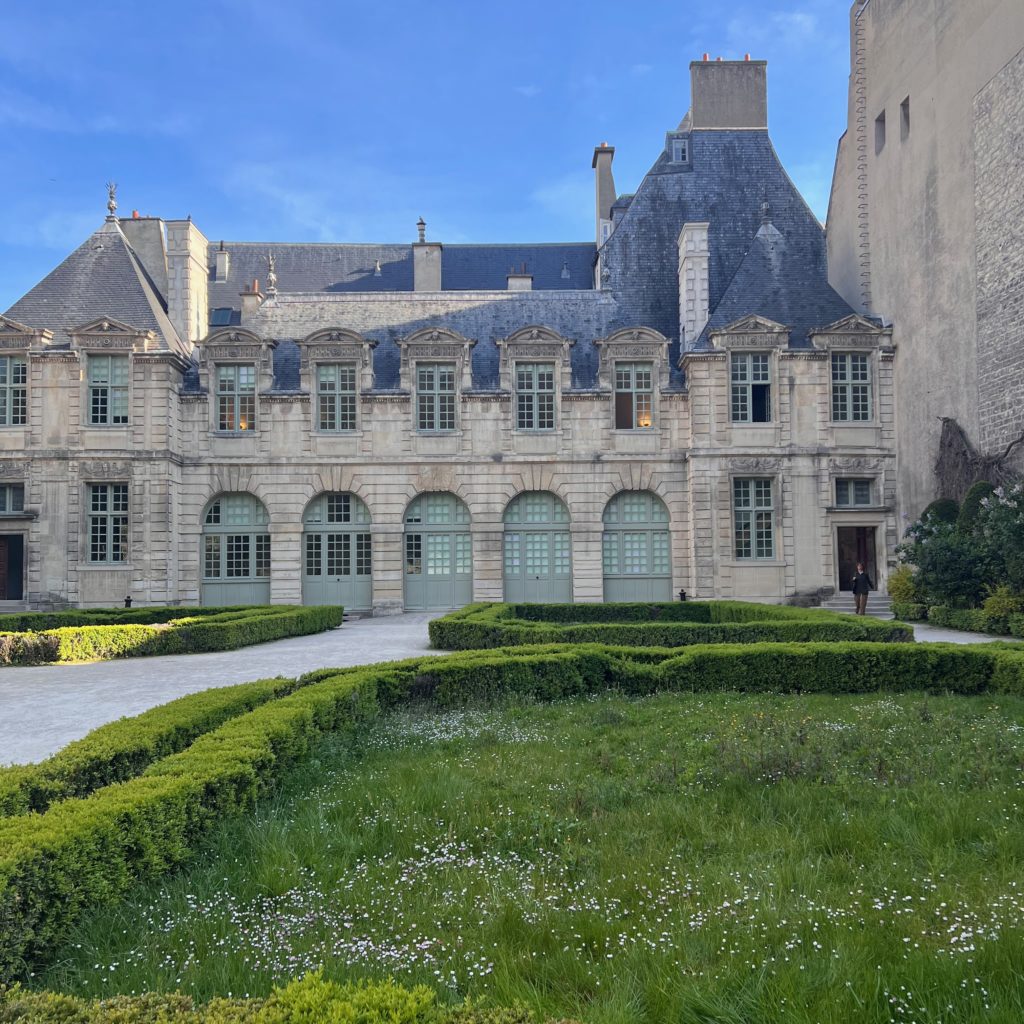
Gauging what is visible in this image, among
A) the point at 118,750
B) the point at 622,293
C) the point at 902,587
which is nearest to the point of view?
the point at 118,750

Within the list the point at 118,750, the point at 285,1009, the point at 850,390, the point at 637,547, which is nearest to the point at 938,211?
the point at 850,390

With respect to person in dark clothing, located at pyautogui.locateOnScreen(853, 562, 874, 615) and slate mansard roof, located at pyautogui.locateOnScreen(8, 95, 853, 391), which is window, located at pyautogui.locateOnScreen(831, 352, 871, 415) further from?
person in dark clothing, located at pyautogui.locateOnScreen(853, 562, 874, 615)

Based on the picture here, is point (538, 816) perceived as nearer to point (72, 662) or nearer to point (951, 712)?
point (951, 712)

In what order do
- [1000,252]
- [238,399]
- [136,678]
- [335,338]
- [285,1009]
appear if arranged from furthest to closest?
[238,399] < [335,338] < [1000,252] < [136,678] < [285,1009]

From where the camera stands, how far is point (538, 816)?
Answer: 540 cm

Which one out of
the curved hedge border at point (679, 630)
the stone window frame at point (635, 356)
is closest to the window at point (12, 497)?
the curved hedge border at point (679, 630)

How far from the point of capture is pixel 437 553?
26234 millimetres

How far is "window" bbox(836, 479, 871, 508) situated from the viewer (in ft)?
83.4

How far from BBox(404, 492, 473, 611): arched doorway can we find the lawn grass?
18.8 metres

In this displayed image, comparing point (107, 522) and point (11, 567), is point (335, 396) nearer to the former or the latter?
point (107, 522)

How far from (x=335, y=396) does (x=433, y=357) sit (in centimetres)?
333

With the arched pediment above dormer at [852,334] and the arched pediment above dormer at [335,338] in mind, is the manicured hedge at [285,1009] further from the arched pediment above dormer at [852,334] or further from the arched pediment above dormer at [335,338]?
the arched pediment above dormer at [852,334]

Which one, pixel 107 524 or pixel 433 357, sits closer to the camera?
pixel 107 524

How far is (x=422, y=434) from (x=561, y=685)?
54.1 ft
